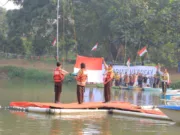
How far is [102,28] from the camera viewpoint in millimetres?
48812

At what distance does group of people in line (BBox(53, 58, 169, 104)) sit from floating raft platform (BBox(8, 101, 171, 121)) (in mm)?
677

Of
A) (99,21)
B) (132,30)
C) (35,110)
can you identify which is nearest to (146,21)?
(132,30)

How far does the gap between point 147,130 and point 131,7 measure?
110 ft

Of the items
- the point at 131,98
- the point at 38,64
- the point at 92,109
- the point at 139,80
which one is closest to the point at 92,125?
the point at 92,109

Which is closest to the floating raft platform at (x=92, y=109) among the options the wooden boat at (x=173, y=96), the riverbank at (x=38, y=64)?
the wooden boat at (x=173, y=96)

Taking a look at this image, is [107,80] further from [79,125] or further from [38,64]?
[38,64]

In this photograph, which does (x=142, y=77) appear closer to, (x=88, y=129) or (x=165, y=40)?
(x=165, y=40)

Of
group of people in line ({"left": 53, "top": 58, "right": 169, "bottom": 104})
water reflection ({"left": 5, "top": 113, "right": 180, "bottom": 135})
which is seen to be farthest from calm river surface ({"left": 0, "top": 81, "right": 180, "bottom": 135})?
group of people in line ({"left": 53, "top": 58, "right": 169, "bottom": 104})

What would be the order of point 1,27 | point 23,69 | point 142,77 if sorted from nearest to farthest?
point 142,77 < point 23,69 < point 1,27

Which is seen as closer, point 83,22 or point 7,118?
point 7,118

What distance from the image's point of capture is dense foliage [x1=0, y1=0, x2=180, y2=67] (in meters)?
43.7

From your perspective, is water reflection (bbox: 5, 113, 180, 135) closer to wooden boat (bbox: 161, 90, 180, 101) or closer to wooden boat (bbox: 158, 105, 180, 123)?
wooden boat (bbox: 158, 105, 180, 123)

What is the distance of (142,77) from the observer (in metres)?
35.0

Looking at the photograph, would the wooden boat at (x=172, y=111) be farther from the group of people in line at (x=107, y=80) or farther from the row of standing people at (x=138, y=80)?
the row of standing people at (x=138, y=80)
